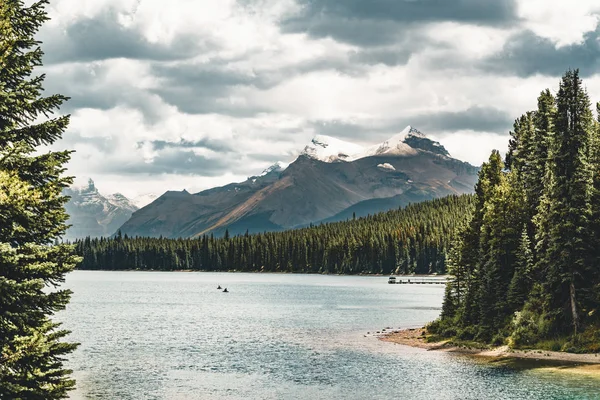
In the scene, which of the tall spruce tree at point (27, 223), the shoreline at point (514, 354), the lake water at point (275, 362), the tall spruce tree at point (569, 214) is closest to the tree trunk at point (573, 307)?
the tall spruce tree at point (569, 214)

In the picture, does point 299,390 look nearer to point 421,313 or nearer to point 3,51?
point 3,51

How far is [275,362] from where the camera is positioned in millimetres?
66062

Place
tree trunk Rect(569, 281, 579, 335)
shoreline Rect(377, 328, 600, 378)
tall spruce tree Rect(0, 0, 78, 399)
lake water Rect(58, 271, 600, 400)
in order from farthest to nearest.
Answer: tree trunk Rect(569, 281, 579, 335), shoreline Rect(377, 328, 600, 378), lake water Rect(58, 271, 600, 400), tall spruce tree Rect(0, 0, 78, 399)

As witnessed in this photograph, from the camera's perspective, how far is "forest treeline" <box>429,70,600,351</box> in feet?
215

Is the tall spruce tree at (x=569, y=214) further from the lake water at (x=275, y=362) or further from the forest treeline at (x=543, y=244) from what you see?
the lake water at (x=275, y=362)

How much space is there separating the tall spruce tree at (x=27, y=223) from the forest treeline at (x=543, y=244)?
5385 centimetres

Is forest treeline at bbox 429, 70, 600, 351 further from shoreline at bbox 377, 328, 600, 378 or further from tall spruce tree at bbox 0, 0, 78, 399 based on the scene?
tall spruce tree at bbox 0, 0, 78, 399

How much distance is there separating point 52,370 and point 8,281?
5116 millimetres

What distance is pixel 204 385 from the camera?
5431cm

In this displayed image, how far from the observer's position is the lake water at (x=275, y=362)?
51.2m

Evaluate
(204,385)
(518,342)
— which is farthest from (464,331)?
(204,385)

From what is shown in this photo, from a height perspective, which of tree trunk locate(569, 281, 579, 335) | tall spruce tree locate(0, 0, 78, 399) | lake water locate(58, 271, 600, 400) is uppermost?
tall spruce tree locate(0, 0, 78, 399)

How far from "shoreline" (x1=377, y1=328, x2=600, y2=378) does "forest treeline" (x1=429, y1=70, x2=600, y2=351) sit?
1.44 m

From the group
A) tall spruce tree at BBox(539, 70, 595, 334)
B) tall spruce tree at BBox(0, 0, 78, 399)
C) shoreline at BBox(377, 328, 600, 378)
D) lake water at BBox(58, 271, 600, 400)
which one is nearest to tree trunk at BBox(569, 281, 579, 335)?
tall spruce tree at BBox(539, 70, 595, 334)
